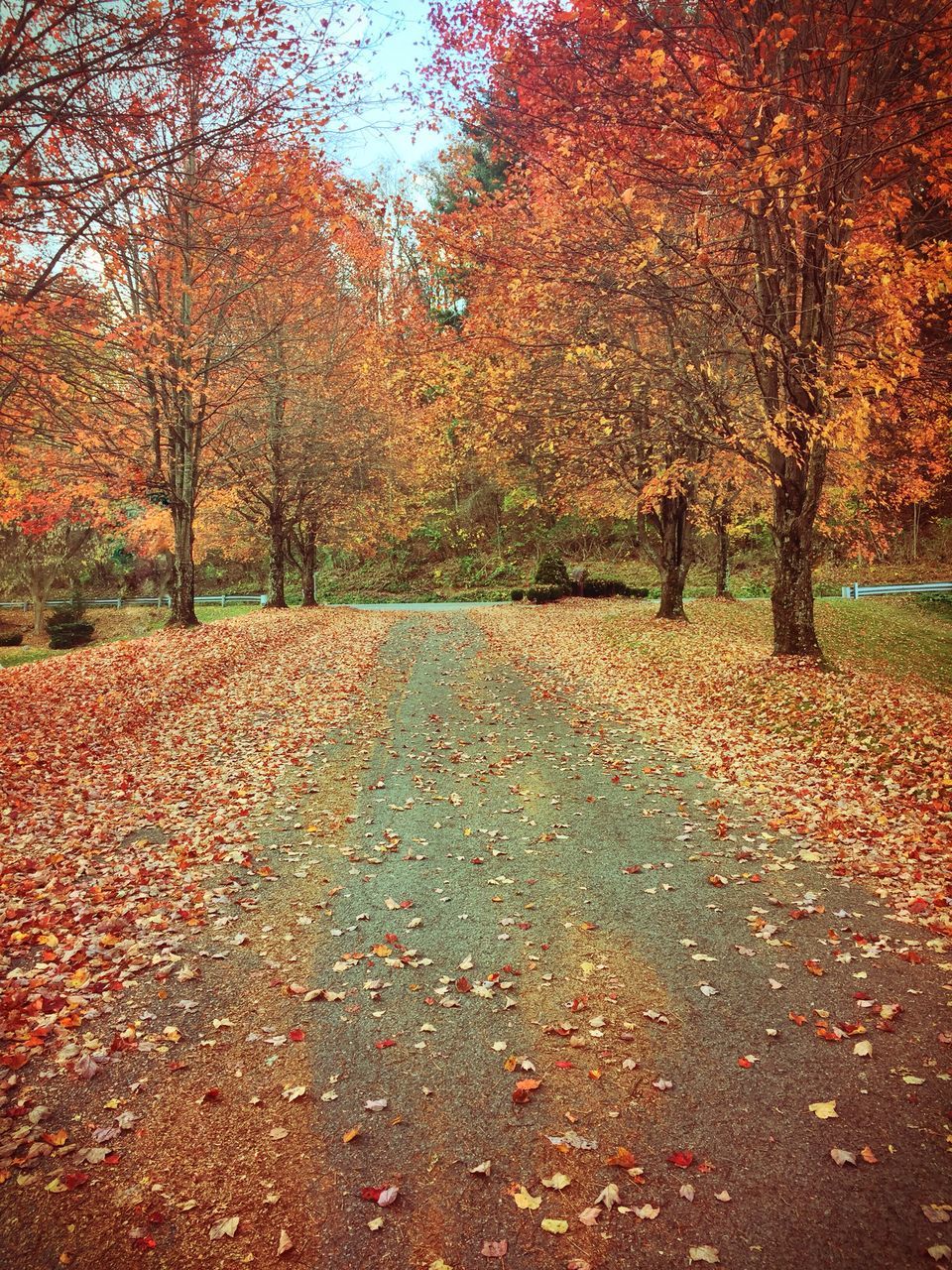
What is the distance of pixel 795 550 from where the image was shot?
492 inches

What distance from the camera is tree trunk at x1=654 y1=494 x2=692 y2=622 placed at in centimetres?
2020

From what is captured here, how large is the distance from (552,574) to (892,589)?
44.8 ft

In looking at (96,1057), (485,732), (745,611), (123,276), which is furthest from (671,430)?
(96,1057)

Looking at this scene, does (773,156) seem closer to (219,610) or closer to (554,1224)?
(554,1224)

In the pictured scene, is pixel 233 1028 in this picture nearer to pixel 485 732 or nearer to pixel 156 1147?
pixel 156 1147

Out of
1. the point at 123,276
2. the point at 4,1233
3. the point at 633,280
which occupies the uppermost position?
the point at 123,276

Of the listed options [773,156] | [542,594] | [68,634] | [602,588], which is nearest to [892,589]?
[602,588]

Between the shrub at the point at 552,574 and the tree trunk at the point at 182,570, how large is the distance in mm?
14138

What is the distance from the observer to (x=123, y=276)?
55.2 ft

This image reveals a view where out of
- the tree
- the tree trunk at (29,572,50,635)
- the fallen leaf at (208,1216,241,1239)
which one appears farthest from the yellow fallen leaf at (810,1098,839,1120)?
the tree trunk at (29,572,50,635)

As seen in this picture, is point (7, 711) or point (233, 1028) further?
point (7, 711)

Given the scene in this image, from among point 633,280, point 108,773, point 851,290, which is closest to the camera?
point 108,773

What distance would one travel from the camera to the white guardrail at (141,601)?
121 ft

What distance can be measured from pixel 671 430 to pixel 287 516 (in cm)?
1752
